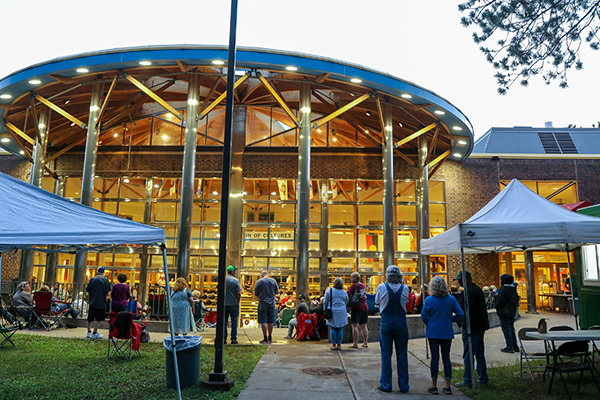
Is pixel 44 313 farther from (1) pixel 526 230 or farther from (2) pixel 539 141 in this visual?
(2) pixel 539 141

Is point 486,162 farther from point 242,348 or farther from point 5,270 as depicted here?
point 5,270

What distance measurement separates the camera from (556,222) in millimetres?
7438

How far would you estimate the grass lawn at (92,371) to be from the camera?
21.3ft

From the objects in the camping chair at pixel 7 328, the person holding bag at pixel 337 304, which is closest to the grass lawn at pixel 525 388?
the person holding bag at pixel 337 304

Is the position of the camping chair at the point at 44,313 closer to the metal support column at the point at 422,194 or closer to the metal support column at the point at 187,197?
the metal support column at the point at 187,197

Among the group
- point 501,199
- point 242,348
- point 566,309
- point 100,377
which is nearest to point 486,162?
point 566,309

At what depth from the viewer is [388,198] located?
18484 mm

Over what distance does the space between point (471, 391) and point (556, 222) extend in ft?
9.27

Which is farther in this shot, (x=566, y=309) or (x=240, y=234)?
(x=566, y=309)

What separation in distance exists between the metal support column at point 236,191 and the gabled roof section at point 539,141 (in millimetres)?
14580

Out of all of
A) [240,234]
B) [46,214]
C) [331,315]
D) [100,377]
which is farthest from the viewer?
[240,234]

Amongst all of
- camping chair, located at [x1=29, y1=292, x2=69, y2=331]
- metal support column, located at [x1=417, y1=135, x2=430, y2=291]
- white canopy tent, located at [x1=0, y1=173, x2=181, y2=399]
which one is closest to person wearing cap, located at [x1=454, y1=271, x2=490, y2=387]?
white canopy tent, located at [x1=0, y1=173, x2=181, y2=399]

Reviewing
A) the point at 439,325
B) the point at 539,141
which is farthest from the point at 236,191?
the point at 539,141

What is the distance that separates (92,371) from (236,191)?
13.2 metres
